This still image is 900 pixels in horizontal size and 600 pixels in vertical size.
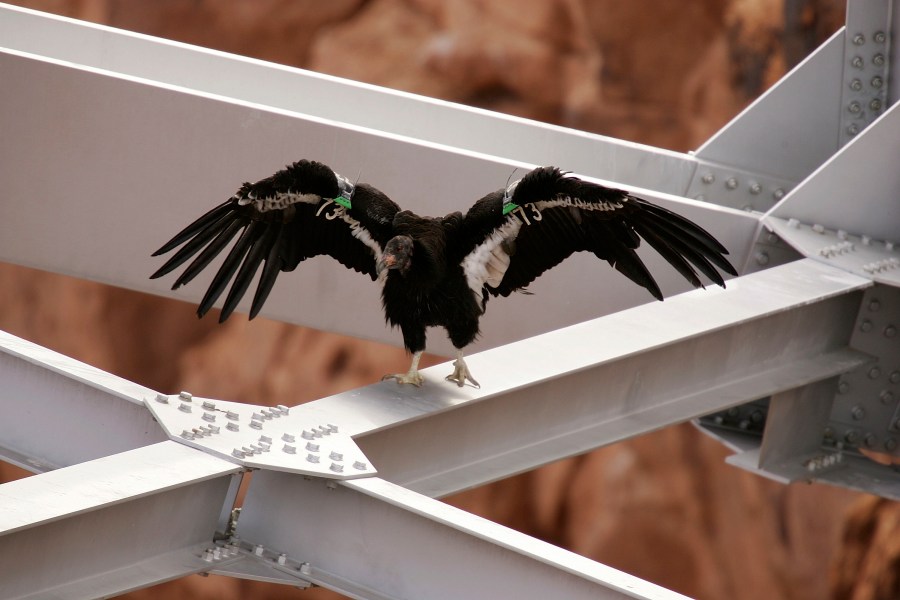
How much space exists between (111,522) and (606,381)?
1428mm

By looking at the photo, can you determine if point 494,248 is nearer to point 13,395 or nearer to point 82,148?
point 13,395

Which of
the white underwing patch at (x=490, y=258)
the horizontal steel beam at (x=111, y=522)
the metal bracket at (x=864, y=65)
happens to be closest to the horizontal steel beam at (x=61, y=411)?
the horizontal steel beam at (x=111, y=522)

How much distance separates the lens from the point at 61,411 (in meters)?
2.53

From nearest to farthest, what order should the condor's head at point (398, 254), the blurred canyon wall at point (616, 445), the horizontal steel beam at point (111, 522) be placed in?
1. the horizontal steel beam at point (111, 522)
2. the condor's head at point (398, 254)
3. the blurred canyon wall at point (616, 445)

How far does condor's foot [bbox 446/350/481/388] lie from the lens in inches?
110

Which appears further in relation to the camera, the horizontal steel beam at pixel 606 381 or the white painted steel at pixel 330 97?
the white painted steel at pixel 330 97

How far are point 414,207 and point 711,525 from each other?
5270mm

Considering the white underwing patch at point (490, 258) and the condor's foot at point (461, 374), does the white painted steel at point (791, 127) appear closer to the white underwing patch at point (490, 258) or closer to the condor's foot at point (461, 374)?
the white underwing patch at point (490, 258)

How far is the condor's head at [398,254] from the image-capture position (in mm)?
2701

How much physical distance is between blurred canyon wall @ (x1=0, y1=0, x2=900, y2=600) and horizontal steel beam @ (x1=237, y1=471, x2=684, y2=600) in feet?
19.4

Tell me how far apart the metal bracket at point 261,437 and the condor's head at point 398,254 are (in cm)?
41

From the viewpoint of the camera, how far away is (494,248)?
292 centimetres

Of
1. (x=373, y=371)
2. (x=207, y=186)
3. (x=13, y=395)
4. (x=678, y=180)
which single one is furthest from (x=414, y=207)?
(x=373, y=371)

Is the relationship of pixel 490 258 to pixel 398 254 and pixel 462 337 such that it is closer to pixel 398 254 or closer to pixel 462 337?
pixel 462 337
